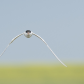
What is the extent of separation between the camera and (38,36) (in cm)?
1109

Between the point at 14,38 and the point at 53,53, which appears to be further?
the point at 14,38

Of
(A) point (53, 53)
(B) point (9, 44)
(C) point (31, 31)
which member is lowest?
(A) point (53, 53)

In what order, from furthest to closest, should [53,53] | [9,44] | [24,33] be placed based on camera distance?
1. [9,44]
2. [24,33]
3. [53,53]

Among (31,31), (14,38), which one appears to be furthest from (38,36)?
(14,38)

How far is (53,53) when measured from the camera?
9.96 metres

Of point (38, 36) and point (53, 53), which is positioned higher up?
point (38, 36)

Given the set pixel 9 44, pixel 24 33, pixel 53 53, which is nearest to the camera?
pixel 53 53

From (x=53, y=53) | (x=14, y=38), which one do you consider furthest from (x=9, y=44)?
(x=53, y=53)

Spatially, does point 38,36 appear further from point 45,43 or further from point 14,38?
point 14,38

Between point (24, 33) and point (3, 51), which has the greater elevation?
point (24, 33)

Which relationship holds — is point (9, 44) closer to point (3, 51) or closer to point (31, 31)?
point (3, 51)

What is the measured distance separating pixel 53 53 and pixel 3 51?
13.0 ft

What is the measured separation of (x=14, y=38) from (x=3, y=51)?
1.33m

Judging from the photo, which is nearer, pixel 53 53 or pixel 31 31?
pixel 53 53
